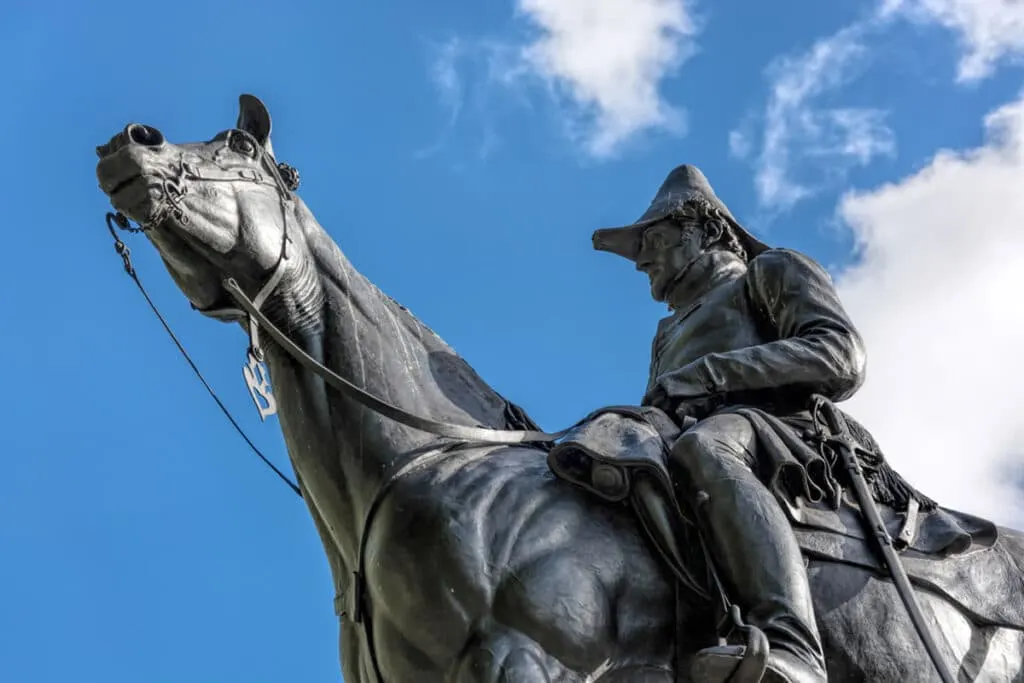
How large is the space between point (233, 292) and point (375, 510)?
4.40ft

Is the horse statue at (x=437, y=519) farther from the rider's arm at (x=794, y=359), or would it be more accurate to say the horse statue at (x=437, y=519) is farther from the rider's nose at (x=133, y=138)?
the rider's arm at (x=794, y=359)

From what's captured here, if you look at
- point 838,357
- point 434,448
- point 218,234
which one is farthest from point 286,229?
point 838,357

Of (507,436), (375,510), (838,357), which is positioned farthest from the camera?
(838,357)

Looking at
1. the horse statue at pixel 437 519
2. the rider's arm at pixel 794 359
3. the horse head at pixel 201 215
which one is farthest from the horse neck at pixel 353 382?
the rider's arm at pixel 794 359

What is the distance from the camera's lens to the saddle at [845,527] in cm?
711

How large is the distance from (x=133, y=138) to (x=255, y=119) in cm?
95

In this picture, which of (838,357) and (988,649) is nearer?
(988,649)

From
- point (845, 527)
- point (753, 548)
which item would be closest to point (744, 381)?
point (845, 527)

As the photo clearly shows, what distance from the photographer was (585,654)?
6.49 m

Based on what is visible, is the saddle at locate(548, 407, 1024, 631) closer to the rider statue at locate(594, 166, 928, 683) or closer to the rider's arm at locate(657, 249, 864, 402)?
the rider statue at locate(594, 166, 928, 683)

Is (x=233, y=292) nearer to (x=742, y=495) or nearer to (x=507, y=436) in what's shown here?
(x=507, y=436)

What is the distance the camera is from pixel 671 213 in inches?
390

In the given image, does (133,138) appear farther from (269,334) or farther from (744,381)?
(744,381)

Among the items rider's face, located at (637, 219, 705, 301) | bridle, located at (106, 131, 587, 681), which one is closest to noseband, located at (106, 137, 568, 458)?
bridle, located at (106, 131, 587, 681)
